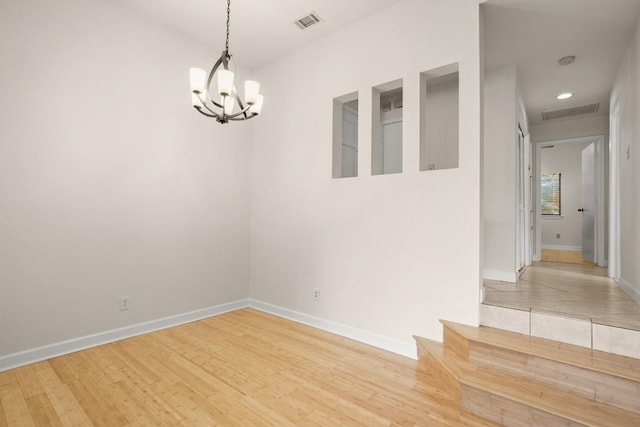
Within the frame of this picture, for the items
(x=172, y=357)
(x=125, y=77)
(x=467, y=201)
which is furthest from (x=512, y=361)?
(x=125, y=77)

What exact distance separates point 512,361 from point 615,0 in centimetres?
309

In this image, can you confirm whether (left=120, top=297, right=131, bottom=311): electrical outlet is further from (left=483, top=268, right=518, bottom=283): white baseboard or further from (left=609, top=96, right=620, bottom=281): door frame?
(left=609, top=96, right=620, bottom=281): door frame

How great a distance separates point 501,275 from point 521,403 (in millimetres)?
2093

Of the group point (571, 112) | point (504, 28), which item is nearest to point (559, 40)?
point (504, 28)

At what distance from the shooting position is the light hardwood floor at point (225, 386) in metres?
1.88

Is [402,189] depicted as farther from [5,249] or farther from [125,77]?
[5,249]

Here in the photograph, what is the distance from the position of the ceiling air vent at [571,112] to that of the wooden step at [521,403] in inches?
198

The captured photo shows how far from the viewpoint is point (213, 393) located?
2141 mm

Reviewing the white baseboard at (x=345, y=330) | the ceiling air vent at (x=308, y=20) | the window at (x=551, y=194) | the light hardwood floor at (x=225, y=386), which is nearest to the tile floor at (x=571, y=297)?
the white baseboard at (x=345, y=330)

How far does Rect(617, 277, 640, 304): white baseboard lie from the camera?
8.80 ft

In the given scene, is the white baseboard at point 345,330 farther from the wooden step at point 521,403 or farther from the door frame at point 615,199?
the door frame at point 615,199

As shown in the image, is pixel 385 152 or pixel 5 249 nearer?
pixel 5 249

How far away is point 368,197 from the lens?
3.12m

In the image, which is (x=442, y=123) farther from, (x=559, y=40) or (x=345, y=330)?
(x=345, y=330)
